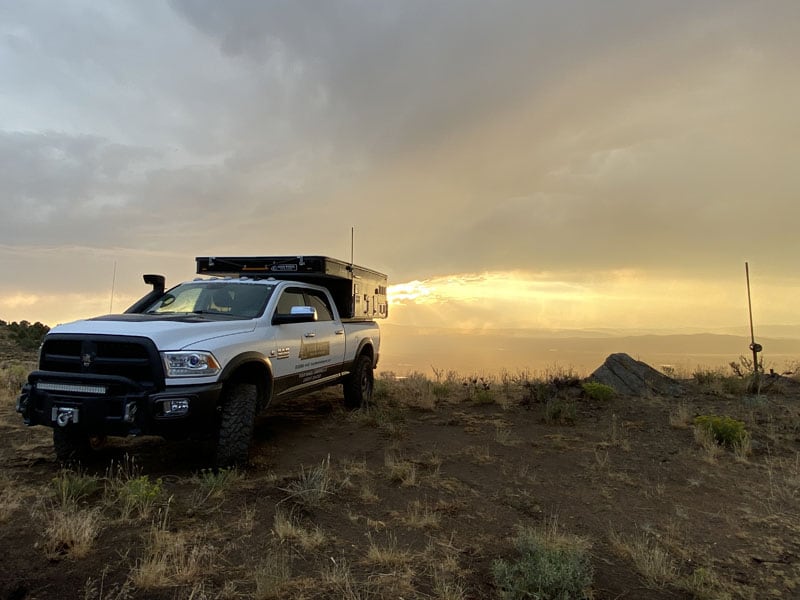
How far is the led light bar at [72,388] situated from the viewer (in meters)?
4.78

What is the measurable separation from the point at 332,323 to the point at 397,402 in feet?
9.56

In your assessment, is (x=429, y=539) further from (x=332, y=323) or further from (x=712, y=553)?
(x=332, y=323)

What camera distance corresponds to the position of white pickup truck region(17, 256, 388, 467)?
4699mm

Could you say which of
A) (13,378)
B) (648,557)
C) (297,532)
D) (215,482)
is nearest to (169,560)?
(297,532)

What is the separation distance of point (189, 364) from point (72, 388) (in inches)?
44.3

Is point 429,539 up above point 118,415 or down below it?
below

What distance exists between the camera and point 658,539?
4.07 meters

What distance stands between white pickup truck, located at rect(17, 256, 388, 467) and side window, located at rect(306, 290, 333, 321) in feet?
1.19

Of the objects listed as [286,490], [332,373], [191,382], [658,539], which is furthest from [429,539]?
[332,373]

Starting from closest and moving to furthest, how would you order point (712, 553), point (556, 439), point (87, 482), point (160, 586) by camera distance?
point (160, 586), point (712, 553), point (87, 482), point (556, 439)

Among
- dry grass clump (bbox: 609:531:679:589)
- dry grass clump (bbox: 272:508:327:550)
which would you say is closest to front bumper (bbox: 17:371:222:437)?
dry grass clump (bbox: 272:508:327:550)

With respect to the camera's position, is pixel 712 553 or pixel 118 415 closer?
pixel 712 553

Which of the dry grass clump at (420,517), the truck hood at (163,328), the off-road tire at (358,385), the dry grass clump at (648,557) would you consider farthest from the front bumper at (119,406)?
the off-road tire at (358,385)

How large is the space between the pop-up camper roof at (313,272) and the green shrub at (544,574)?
542cm
